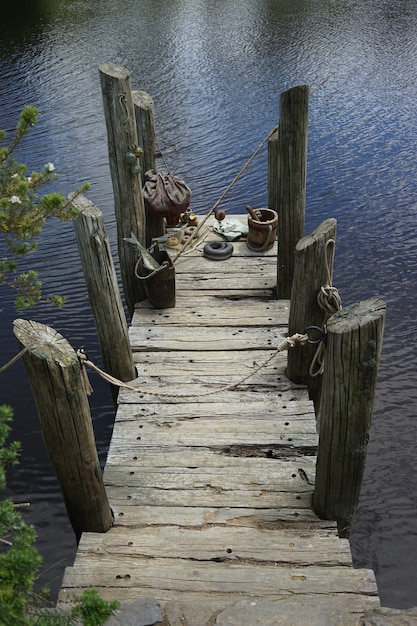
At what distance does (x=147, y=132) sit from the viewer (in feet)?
25.2

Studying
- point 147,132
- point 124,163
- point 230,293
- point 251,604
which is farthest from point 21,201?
point 147,132

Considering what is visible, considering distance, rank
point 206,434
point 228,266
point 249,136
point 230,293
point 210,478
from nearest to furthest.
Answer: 1. point 210,478
2. point 206,434
3. point 230,293
4. point 228,266
5. point 249,136

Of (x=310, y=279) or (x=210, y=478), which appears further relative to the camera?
(x=310, y=279)

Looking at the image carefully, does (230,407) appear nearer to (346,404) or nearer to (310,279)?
(310,279)

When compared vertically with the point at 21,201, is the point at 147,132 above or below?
below

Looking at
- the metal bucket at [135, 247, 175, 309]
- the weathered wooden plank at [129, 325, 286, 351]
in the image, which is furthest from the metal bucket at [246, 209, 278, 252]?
the weathered wooden plank at [129, 325, 286, 351]

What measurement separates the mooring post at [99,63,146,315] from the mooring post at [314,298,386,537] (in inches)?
139

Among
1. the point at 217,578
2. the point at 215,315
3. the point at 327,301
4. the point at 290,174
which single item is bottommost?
the point at 215,315

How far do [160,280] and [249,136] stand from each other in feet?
28.0

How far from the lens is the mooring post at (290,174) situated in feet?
20.1

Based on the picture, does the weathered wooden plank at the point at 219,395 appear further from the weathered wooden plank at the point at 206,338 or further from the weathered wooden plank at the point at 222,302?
the weathered wooden plank at the point at 222,302

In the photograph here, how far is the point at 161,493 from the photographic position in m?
4.55

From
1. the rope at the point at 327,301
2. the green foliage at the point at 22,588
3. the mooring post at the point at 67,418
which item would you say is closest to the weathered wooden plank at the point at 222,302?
the rope at the point at 327,301

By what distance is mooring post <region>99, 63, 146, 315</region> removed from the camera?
602 centimetres
